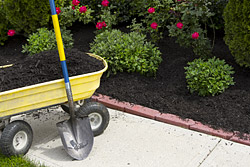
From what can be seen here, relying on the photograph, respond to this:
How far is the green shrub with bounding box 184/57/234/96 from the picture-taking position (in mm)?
4102

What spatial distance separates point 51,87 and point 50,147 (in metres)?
0.68

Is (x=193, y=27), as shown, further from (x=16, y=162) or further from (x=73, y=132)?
(x=16, y=162)

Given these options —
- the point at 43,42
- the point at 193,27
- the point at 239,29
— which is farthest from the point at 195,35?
the point at 43,42

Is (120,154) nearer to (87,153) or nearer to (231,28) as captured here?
(87,153)

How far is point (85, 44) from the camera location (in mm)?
5738

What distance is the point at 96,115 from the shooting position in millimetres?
3668

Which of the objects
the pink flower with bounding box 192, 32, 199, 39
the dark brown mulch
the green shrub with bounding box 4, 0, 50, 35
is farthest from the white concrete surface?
the green shrub with bounding box 4, 0, 50, 35

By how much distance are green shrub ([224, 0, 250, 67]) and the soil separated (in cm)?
30

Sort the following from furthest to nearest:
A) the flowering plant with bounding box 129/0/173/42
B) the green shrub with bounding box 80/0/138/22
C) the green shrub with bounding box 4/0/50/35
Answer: the green shrub with bounding box 80/0/138/22, the green shrub with bounding box 4/0/50/35, the flowering plant with bounding box 129/0/173/42

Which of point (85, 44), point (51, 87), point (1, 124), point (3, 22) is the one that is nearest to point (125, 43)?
point (85, 44)

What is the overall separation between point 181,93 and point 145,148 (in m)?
1.12

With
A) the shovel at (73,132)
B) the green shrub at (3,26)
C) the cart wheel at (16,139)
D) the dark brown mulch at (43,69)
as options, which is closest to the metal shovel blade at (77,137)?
the shovel at (73,132)

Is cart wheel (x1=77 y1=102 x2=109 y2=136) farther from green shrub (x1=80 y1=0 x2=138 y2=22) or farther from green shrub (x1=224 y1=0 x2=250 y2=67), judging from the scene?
green shrub (x1=80 y1=0 x2=138 y2=22)

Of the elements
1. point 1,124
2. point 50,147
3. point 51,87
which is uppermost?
point 51,87
